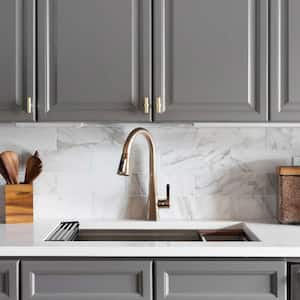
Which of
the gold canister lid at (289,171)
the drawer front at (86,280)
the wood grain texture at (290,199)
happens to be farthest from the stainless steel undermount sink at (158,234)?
the drawer front at (86,280)

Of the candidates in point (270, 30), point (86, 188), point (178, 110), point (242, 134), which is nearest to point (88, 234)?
point (86, 188)

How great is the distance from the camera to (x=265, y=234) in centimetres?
212

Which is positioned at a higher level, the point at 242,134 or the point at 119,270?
the point at 242,134

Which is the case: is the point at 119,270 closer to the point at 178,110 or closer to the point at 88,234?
the point at 88,234

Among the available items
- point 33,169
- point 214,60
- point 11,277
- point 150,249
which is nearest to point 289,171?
point 214,60

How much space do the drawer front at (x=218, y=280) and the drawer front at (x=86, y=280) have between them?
0.07m

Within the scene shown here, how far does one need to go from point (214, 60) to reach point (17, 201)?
1.07 meters

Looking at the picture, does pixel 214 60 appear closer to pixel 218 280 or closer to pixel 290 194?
pixel 290 194

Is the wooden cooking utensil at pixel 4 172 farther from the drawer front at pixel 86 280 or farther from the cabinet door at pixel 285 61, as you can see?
the cabinet door at pixel 285 61

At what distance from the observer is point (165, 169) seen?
2.54 m

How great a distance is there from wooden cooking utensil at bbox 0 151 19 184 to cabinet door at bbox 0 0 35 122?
238 mm

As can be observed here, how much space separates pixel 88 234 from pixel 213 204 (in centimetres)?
63

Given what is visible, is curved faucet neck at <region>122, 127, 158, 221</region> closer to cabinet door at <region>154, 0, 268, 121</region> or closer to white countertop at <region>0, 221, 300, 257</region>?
cabinet door at <region>154, 0, 268, 121</region>

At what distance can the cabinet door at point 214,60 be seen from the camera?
7.09ft
